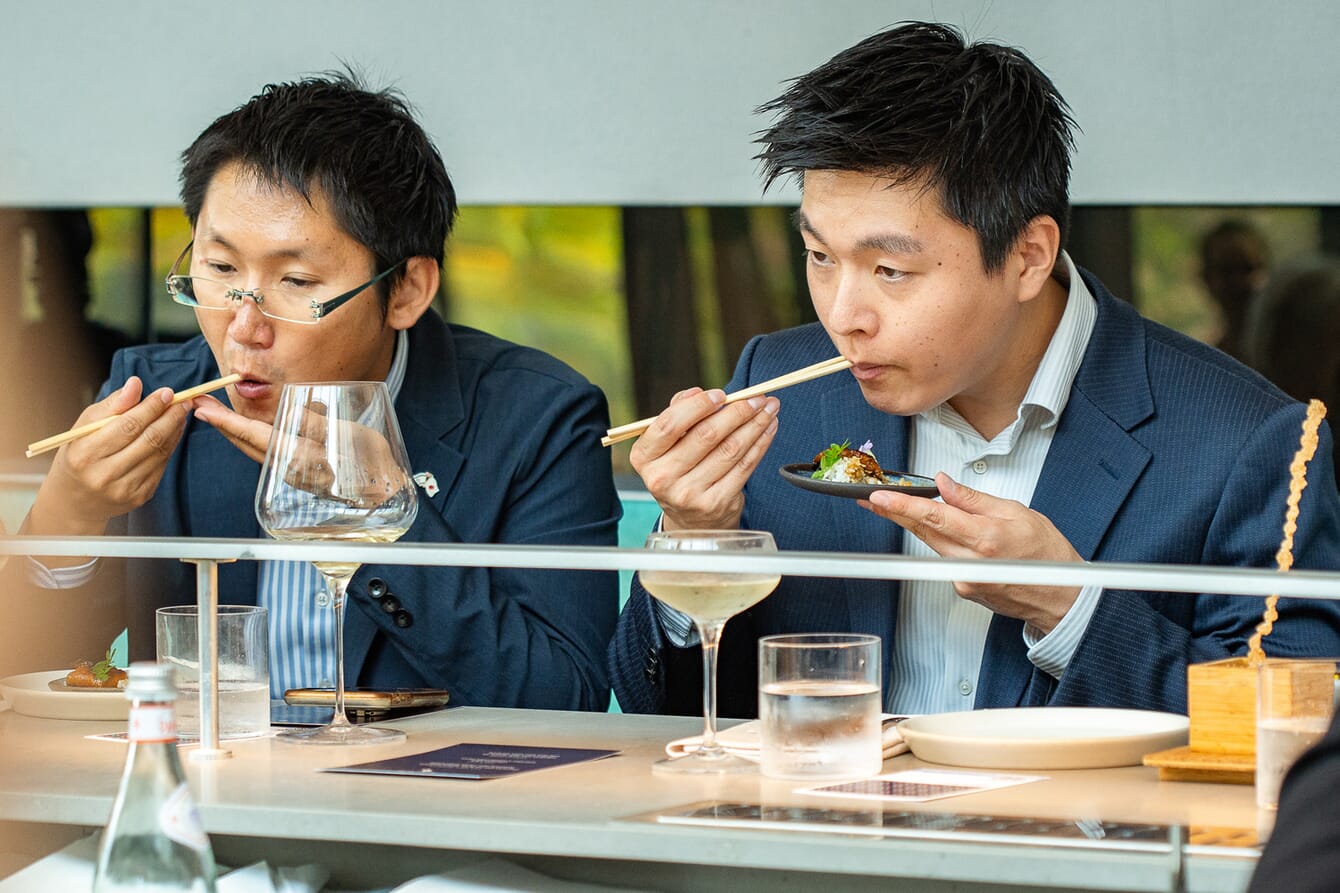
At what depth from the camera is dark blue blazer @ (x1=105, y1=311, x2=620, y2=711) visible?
2332mm

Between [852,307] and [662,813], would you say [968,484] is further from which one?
[662,813]

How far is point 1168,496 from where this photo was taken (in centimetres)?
221

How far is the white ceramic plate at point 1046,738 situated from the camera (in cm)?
151

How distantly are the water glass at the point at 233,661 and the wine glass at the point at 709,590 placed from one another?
0.48m

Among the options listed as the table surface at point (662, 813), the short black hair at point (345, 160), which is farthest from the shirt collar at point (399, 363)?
the table surface at point (662, 813)

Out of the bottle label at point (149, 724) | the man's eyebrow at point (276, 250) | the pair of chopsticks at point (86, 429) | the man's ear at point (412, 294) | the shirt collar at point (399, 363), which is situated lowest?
the bottle label at point (149, 724)

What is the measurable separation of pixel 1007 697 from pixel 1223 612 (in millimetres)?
288

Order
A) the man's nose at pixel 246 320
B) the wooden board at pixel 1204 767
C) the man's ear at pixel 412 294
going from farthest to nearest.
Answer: the man's ear at pixel 412 294
the man's nose at pixel 246 320
the wooden board at pixel 1204 767

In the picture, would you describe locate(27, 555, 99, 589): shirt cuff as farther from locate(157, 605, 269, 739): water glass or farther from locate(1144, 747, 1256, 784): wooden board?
locate(1144, 747, 1256, 784): wooden board

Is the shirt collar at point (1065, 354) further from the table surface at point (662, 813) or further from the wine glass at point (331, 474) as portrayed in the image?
the wine glass at point (331, 474)

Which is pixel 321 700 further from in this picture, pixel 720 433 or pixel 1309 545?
pixel 1309 545

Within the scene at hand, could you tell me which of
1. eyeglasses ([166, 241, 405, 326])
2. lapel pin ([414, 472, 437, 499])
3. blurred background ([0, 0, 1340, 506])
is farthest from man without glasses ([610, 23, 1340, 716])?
blurred background ([0, 0, 1340, 506])

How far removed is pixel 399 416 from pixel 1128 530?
114 cm

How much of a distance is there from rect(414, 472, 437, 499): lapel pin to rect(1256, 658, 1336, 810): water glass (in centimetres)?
158
